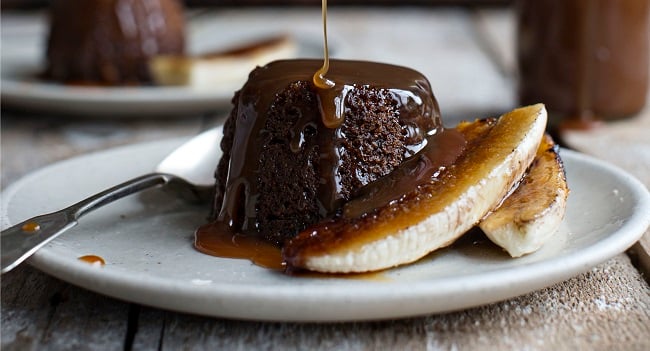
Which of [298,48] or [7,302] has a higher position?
[7,302]

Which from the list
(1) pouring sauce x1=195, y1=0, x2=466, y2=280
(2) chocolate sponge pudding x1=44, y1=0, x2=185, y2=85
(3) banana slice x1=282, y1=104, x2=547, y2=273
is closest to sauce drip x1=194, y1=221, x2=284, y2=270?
(1) pouring sauce x1=195, y1=0, x2=466, y2=280

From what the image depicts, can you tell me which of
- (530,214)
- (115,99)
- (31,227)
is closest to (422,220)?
(530,214)

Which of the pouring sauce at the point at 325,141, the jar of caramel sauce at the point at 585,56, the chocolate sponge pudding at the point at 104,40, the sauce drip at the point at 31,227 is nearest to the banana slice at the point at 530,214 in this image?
the pouring sauce at the point at 325,141

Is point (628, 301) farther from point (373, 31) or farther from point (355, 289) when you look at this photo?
point (373, 31)

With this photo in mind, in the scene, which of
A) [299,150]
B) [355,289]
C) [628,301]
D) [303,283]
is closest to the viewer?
[355,289]

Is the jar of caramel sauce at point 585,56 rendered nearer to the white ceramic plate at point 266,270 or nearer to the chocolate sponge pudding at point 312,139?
the white ceramic plate at point 266,270

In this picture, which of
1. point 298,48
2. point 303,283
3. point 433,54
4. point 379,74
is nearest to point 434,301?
point 303,283

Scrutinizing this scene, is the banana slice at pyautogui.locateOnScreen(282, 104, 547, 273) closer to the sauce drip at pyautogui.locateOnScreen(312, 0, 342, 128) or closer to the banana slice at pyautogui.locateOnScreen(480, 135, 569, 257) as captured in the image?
the banana slice at pyautogui.locateOnScreen(480, 135, 569, 257)

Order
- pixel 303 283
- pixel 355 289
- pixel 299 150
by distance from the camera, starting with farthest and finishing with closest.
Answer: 1. pixel 299 150
2. pixel 303 283
3. pixel 355 289
